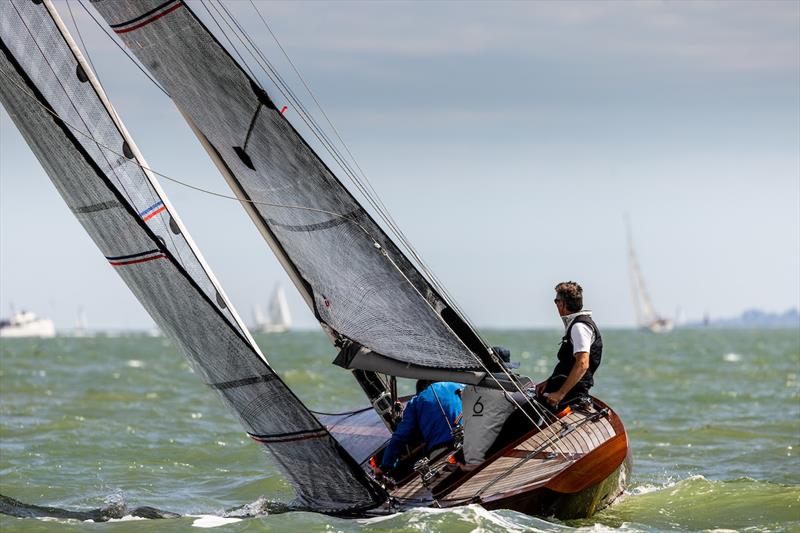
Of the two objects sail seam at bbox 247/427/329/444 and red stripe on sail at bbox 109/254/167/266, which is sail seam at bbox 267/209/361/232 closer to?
red stripe on sail at bbox 109/254/167/266

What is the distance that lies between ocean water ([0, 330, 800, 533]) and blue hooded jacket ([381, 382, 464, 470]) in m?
1.11

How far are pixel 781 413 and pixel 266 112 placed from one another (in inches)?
575

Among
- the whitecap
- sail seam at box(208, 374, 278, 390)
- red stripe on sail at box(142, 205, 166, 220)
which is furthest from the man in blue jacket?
red stripe on sail at box(142, 205, 166, 220)

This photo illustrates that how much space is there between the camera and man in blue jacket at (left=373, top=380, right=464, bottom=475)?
10.3 meters

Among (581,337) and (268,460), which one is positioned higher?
(581,337)

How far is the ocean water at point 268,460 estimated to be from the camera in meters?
9.66

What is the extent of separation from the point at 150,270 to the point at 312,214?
128 centimetres

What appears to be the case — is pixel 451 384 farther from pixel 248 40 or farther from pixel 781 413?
pixel 781 413

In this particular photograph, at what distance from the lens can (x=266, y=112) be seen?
9430 millimetres

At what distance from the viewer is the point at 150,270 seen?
9.21m

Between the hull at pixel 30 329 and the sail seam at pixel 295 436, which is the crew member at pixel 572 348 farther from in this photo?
the hull at pixel 30 329

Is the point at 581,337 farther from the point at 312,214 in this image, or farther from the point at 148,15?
the point at 148,15

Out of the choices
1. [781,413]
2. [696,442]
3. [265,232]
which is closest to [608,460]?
[265,232]

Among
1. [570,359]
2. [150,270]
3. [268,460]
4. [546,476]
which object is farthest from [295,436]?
[570,359]
